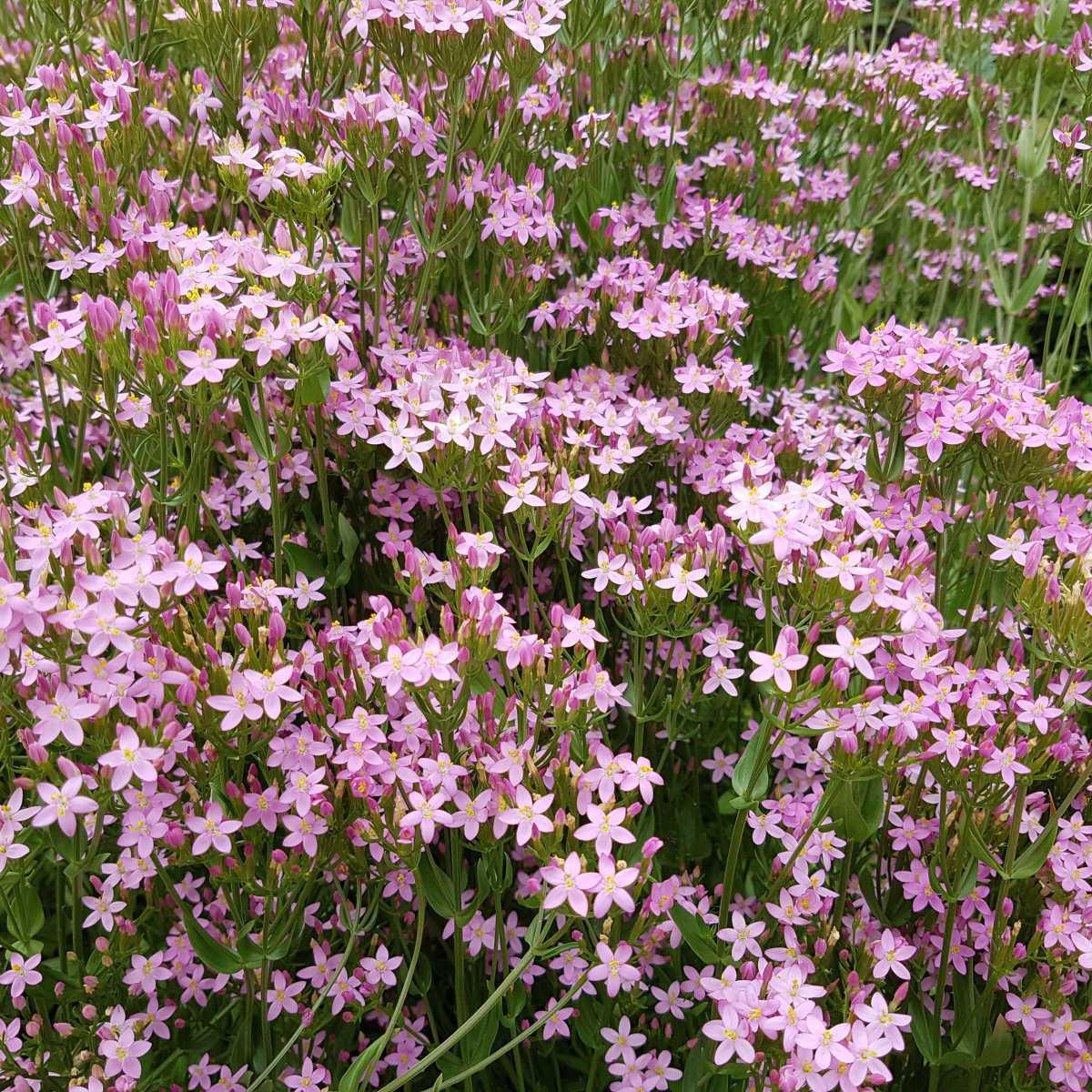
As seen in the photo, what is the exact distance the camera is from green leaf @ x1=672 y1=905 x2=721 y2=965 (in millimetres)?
2242

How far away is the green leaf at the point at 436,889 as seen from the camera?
7.10 feet

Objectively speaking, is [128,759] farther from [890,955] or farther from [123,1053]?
[890,955]

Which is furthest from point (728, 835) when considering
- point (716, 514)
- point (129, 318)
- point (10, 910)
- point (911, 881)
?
point (129, 318)

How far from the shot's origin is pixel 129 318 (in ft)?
7.75

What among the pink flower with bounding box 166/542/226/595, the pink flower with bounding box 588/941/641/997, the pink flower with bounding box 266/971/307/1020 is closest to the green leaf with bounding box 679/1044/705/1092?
the pink flower with bounding box 588/941/641/997

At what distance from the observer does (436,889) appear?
2.18m

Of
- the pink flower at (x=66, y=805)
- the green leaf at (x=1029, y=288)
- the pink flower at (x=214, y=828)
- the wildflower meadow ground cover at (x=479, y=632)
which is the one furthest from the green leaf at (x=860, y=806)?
the green leaf at (x=1029, y=288)

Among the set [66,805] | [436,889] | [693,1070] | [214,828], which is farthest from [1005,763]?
[66,805]

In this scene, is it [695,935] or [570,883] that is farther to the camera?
[695,935]

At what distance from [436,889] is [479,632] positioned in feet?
1.90

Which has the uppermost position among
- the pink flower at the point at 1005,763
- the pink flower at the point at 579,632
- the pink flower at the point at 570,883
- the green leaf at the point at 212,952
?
the pink flower at the point at 579,632

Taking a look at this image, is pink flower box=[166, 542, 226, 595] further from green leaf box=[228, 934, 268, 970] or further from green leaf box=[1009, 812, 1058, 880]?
green leaf box=[1009, 812, 1058, 880]

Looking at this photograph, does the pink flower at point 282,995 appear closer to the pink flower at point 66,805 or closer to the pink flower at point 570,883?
the pink flower at point 66,805

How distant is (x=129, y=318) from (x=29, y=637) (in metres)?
0.79
